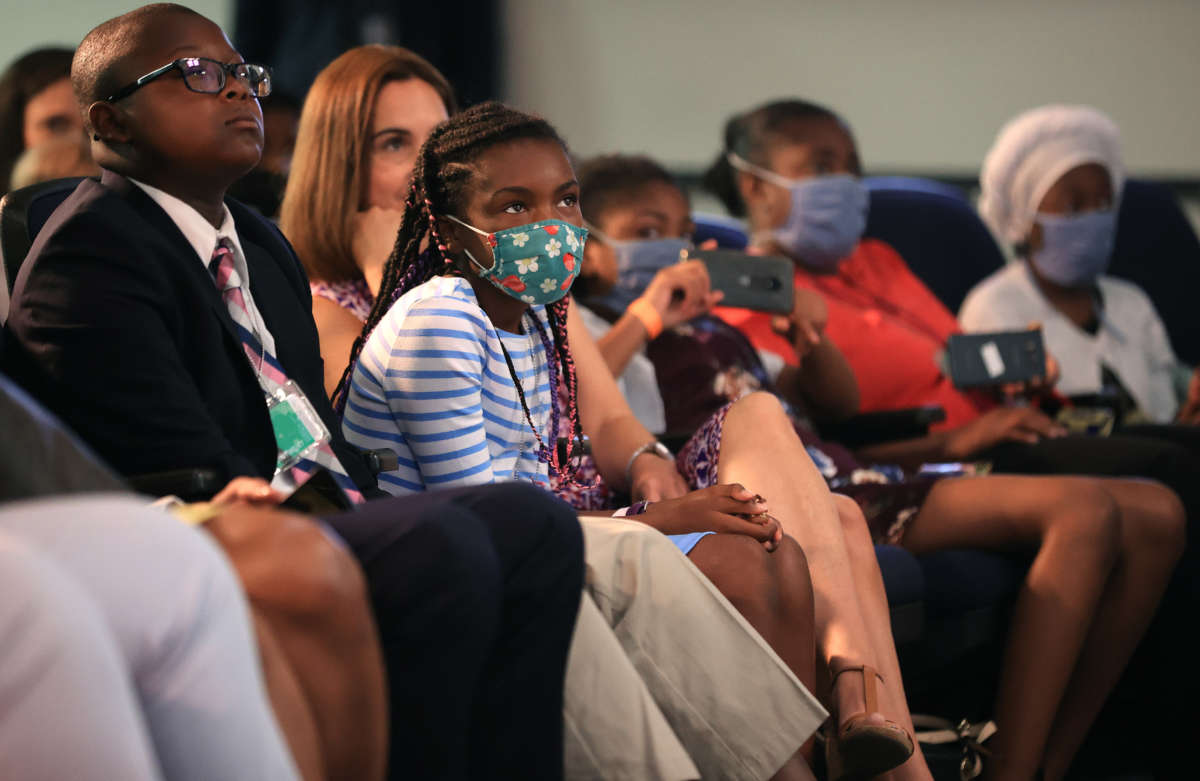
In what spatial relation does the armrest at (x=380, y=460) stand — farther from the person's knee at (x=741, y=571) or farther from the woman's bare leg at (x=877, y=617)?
the woman's bare leg at (x=877, y=617)

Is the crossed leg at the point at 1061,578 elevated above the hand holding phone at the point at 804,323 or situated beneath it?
situated beneath

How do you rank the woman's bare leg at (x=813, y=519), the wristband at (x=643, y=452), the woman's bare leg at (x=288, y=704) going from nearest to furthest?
1. the woman's bare leg at (x=288, y=704)
2. the woman's bare leg at (x=813, y=519)
3. the wristband at (x=643, y=452)

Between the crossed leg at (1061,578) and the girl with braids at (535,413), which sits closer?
the girl with braids at (535,413)

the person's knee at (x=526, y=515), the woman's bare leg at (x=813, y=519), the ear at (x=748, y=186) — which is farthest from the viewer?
the ear at (x=748, y=186)

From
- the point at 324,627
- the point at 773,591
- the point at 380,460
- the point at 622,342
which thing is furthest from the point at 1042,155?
the point at 324,627

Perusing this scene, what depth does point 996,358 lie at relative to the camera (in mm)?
3365

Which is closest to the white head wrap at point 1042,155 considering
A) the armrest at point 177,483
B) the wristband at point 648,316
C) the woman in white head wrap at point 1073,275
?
the woman in white head wrap at point 1073,275

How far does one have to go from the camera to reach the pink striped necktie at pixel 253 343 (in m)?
1.87

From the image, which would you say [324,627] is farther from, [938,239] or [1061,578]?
[938,239]

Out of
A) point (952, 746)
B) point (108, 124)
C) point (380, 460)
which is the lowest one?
point (952, 746)

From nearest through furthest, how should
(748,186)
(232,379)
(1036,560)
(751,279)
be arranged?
1. (232,379)
2. (1036,560)
3. (751,279)
4. (748,186)

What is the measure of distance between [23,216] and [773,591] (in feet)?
3.92

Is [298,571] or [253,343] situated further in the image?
[253,343]

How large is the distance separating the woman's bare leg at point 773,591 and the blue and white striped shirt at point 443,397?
0.30 meters
